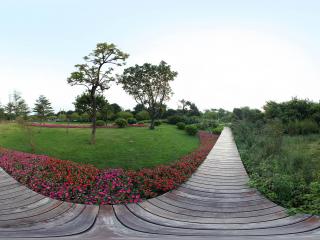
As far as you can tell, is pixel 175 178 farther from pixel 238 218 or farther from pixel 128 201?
pixel 238 218

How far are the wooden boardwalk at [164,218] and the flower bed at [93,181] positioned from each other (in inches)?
8.0

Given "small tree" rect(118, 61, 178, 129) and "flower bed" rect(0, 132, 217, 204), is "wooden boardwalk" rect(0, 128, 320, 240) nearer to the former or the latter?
"flower bed" rect(0, 132, 217, 204)

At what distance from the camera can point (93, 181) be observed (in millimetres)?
4332

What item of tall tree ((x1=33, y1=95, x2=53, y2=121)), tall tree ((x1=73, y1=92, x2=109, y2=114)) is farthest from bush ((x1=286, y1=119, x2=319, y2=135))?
tall tree ((x1=33, y1=95, x2=53, y2=121))

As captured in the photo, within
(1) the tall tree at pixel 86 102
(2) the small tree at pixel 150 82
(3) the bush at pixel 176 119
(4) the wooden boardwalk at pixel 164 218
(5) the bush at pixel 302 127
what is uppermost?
(2) the small tree at pixel 150 82

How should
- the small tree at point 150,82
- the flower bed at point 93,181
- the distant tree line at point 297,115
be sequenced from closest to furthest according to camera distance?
the flower bed at point 93,181, the distant tree line at point 297,115, the small tree at point 150,82

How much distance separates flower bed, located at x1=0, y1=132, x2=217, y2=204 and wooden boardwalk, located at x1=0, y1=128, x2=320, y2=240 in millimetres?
203

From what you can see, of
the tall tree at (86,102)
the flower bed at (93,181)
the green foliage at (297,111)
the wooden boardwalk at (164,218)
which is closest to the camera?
the wooden boardwalk at (164,218)

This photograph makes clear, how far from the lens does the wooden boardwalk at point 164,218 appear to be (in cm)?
257

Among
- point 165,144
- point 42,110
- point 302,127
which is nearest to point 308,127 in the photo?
point 302,127

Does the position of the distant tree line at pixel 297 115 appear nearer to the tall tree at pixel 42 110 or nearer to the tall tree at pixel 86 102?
the tall tree at pixel 86 102

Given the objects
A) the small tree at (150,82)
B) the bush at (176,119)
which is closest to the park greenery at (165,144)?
the small tree at (150,82)

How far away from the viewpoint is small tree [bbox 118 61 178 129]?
17172 mm

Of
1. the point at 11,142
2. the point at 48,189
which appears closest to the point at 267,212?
the point at 48,189
